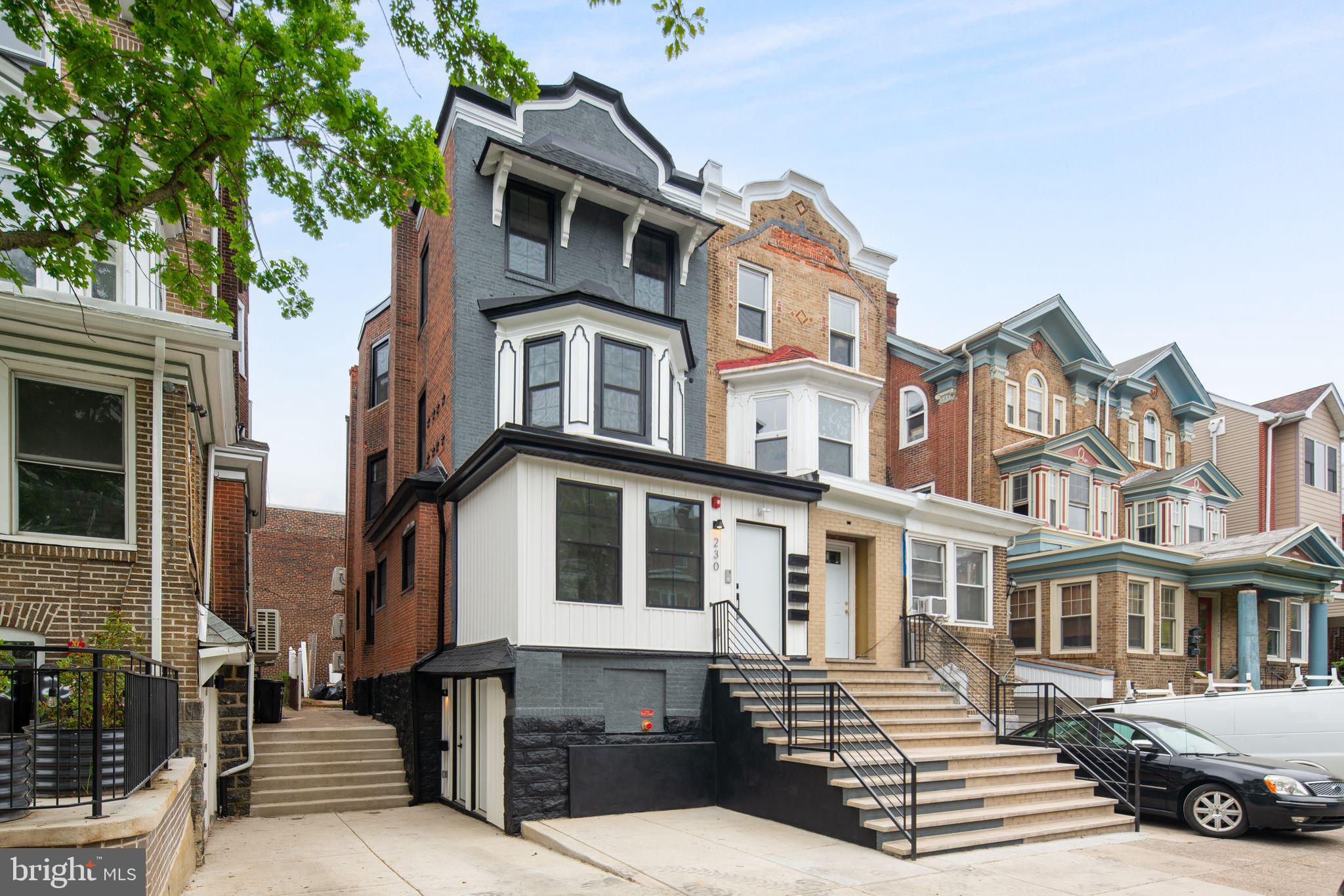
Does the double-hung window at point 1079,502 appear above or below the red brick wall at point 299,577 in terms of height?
above

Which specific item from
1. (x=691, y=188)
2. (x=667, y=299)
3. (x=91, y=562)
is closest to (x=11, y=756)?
(x=91, y=562)

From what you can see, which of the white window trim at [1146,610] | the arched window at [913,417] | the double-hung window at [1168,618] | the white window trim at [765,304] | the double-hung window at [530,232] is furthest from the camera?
the arched window at [913,417]

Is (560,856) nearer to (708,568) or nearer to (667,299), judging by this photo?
(708,568)

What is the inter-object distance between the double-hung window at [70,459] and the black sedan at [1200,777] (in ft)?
39.8

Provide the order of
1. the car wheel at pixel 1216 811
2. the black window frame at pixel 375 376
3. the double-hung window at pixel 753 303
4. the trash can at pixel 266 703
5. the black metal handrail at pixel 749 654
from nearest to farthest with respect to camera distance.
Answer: the car wheel at pixel 1216 811, the black metal handrail at pixel 749 654, the trash can at pixel 266 703, the double-hung window at pixel 753 303, the black window frame at pixel 375 376

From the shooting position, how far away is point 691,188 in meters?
18.4

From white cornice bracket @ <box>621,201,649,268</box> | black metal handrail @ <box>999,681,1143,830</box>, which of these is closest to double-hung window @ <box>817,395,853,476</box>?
white cornice bracket @ <box>621,201,649,268</box>

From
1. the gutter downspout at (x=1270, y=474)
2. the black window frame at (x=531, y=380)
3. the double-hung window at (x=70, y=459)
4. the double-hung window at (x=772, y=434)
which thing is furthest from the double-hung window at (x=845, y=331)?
the gutter downspout at (x=1270, y=474)

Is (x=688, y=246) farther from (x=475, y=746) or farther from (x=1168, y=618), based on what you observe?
(x=1168, y=618)

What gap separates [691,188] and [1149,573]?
1436 cm

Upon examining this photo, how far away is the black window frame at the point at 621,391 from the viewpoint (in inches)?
569

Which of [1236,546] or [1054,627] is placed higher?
[1236,546]

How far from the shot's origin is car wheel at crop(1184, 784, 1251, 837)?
1069 centimetres

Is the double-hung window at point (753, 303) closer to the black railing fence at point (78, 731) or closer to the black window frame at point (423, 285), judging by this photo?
the black window frame at point (423, 285)
